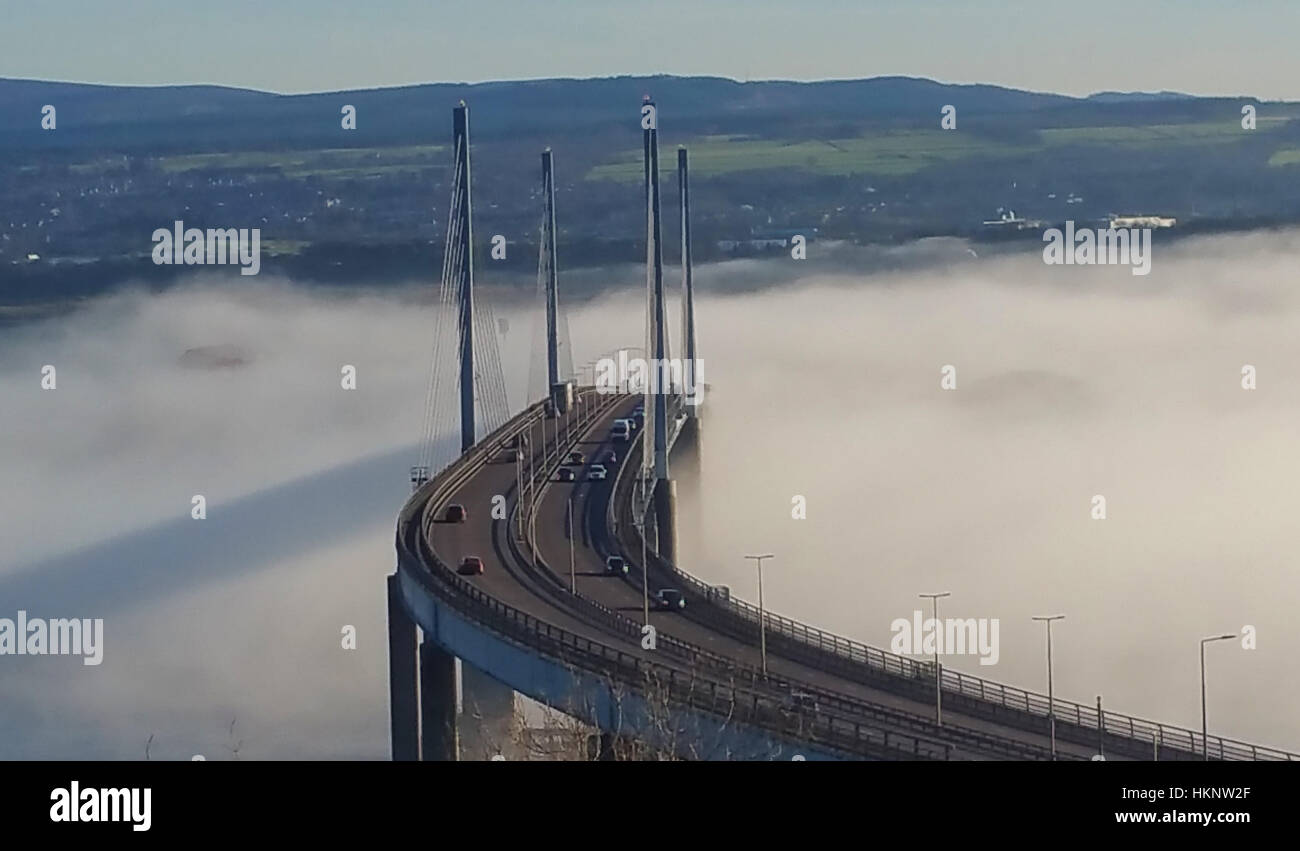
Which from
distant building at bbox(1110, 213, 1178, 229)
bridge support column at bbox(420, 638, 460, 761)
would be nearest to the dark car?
bridge support column at bbox(420, 638, 460, 761)

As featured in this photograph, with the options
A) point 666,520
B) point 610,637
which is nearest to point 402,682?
point 610,637

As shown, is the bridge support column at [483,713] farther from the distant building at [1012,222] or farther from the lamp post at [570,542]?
the distant building at [1012,222]

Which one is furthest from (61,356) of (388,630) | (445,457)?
(388,630)

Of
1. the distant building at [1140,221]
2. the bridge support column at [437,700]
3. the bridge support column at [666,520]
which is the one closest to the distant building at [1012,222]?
the distant building at [1140,221]
